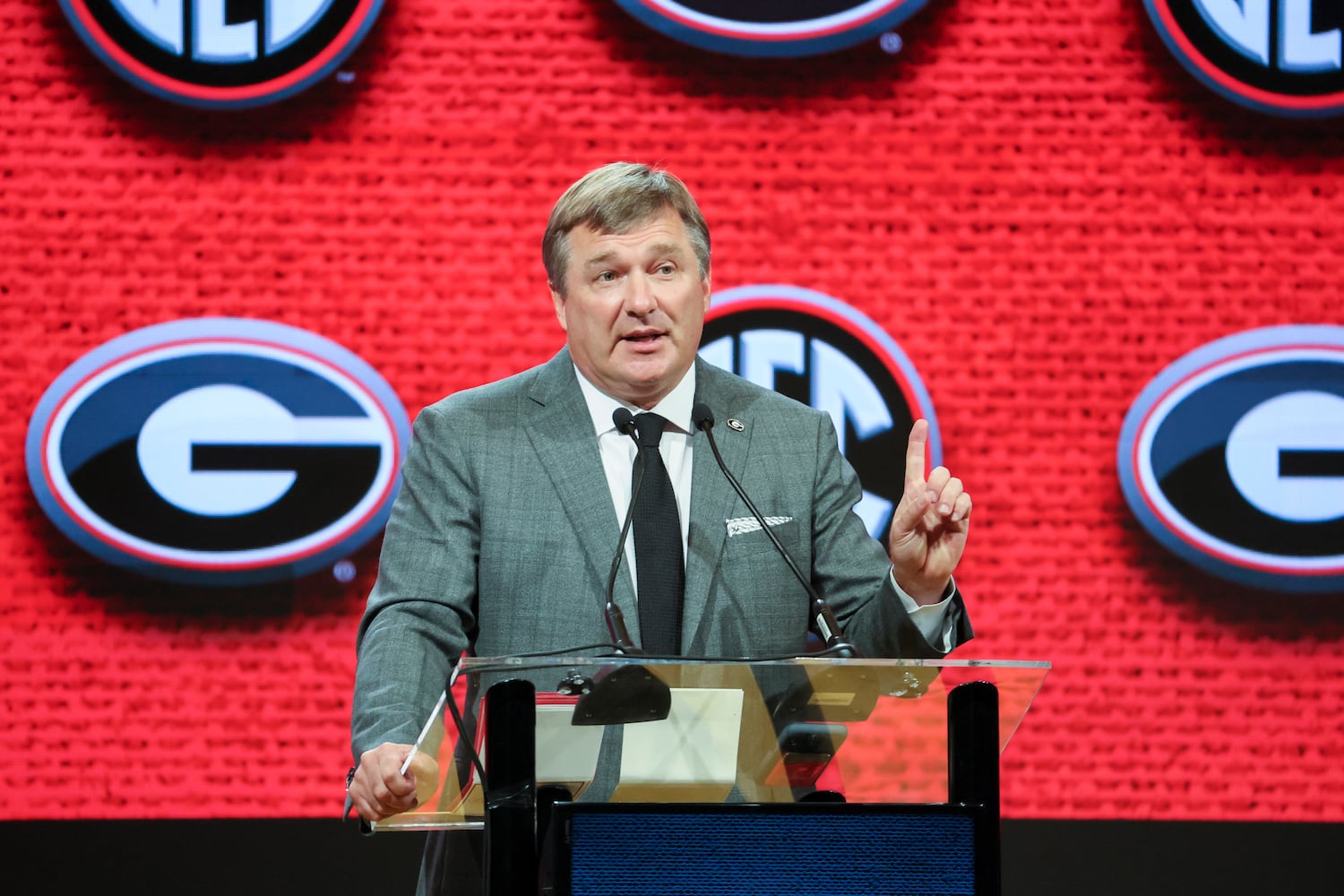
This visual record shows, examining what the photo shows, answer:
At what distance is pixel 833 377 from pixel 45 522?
170 centimetres

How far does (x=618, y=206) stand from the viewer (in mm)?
1874

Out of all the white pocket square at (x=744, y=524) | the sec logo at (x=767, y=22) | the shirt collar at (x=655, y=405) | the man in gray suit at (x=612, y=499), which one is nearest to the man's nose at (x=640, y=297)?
the man in gray suit at (x=612, y=499)

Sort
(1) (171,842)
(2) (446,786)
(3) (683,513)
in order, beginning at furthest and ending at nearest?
1. (1) (171,842)
2. (3) (683,513)
3. (2) (446,786)

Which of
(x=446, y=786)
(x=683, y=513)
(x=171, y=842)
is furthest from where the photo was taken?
(x=171, y=842)

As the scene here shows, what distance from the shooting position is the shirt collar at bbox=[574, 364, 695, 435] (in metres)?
1.92

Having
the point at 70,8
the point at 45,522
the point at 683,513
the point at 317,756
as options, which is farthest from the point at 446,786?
the point at 70,8

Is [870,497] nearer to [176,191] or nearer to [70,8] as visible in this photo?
[176,191]

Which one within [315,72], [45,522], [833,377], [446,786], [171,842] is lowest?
[171,842]

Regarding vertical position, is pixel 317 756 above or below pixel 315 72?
below

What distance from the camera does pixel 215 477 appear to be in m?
2.85

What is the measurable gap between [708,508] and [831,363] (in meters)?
1.14

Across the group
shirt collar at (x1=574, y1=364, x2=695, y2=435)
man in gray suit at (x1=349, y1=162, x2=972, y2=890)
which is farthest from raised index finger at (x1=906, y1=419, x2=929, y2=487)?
shirt collar at (x1=574, y1=364, x2=695, y2=435)

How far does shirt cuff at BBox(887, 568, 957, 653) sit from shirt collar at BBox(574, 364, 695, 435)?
46cm

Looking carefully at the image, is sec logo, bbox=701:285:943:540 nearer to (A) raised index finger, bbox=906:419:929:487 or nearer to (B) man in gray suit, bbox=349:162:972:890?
(B) man in gray suit, bbox=349:162:972:890
